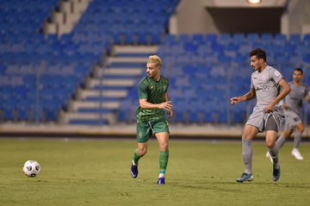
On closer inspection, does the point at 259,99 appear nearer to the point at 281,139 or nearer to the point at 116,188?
the point at 116,188

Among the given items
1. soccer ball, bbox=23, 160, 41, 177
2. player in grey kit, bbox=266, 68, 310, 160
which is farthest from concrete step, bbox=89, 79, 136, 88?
soccer ball, bbox=23, 160, 41, 177

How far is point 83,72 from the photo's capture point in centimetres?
3328

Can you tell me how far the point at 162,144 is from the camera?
45.7 feet

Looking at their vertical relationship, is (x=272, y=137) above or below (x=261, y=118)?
below

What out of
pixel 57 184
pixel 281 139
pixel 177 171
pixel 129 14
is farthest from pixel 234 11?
pixel 57 184

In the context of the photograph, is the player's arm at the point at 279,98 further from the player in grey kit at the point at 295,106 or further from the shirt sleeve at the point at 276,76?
the player in grey kit at the point at 295,106

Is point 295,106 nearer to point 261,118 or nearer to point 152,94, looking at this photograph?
point 261,118

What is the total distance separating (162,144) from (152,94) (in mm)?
831

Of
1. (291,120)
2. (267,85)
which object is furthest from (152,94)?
(291,120)

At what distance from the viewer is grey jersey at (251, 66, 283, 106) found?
47.7ft

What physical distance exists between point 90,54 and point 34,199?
22459 mm

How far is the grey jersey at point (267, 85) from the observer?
14531mm

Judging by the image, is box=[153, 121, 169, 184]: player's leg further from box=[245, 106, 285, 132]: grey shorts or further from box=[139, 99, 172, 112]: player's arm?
box=[245, 106, 285, 132]: grey shorts

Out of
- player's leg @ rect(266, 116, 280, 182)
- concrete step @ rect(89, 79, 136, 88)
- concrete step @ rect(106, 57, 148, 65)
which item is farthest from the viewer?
concrete step @ rect(106, 57, 148, 65)
